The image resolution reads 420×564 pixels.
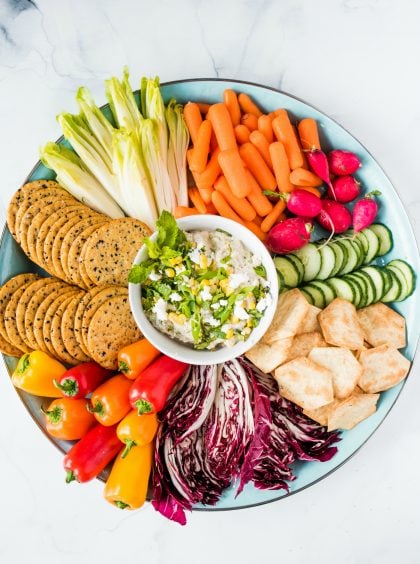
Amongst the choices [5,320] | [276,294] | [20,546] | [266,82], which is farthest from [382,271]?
[20,546]

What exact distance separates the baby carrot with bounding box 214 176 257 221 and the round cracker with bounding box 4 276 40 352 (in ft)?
3.45

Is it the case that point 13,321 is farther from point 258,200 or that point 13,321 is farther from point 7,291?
point 258,200

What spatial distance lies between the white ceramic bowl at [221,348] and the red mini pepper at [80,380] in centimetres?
38

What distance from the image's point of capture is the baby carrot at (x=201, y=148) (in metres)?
2.73

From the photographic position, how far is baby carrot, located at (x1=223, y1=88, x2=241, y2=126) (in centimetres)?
271

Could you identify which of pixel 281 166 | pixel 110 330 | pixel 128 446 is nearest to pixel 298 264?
pixel 281 166

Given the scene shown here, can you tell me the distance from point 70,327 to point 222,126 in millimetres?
1182

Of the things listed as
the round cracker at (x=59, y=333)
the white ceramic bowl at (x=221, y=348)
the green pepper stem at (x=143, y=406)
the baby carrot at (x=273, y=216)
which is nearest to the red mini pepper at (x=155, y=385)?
the green pepper stem at (x=143, y=406)

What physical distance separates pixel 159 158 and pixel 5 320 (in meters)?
1.06

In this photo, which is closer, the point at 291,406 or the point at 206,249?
the point at 206,249

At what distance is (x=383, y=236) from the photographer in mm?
2727

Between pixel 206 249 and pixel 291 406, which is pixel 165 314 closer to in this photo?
pixel 206 249

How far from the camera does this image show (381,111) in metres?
2.95

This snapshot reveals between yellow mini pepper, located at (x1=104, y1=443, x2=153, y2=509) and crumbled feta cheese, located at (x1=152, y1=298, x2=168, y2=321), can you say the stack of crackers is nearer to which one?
crumbled feta cheese, located at (x1=152, y1=298, x2=168, y2=321)
